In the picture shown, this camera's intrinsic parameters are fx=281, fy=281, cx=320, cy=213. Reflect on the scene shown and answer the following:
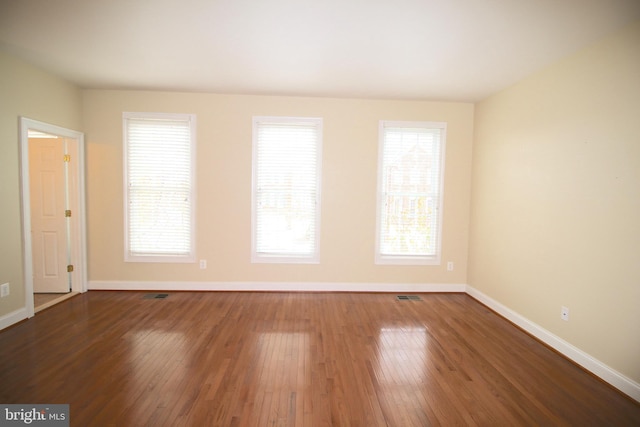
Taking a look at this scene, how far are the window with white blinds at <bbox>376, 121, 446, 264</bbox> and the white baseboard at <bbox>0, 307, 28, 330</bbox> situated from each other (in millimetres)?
4452

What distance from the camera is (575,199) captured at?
268 cm

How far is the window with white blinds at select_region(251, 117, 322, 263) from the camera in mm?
4223

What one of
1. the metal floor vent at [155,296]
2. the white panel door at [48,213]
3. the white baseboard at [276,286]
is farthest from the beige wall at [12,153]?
the metal floor vent at [155,296]

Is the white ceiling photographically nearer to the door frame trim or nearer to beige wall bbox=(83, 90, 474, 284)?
beige wall bbox=(83, 90, 474, 284)

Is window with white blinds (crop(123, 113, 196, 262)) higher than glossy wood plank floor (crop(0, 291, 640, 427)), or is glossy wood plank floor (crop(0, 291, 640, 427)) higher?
window with white blinds (crop(123, 113, 196, 262))

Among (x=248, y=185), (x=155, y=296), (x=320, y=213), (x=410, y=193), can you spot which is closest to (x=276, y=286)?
(x=320, y=213)

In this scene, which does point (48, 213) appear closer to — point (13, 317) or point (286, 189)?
point (13, 317)

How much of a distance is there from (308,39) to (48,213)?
14.0ft

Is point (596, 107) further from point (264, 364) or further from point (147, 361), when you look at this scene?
point (147, 361)

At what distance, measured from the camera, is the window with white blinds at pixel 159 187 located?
4.12m

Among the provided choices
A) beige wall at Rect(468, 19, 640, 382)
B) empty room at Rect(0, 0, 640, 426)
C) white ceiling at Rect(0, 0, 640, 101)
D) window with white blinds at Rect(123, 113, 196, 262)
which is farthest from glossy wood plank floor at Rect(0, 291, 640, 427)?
white ceiling at Rect(0, 0, 640, 101)

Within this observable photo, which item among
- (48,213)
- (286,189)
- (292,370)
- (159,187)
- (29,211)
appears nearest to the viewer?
(292,370)

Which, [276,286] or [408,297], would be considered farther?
[276,286]

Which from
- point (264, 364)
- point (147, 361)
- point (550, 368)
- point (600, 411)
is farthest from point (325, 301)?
point (600, 411)
